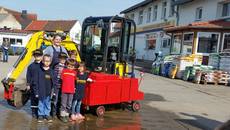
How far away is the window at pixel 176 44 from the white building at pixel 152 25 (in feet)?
14.5

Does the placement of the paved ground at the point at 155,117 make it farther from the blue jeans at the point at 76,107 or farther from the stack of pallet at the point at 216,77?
the stack of pallet at the point at 216,77

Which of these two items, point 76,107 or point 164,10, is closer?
point 76,107

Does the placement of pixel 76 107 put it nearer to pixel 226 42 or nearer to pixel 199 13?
pixel 226 42

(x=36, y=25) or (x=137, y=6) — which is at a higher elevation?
(x=137, y=6)

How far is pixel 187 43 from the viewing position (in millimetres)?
25594

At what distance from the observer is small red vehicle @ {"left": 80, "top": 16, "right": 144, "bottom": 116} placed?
9.55m

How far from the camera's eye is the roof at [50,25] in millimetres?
75944

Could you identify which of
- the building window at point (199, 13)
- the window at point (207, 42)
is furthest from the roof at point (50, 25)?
the window at point (207, 42)

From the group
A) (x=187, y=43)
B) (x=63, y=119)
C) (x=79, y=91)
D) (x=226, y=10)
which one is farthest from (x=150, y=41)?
(x=63, y=119)

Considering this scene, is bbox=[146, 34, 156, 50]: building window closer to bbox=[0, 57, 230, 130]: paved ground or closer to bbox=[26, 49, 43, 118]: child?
bbox=[0, 57, 230, 130]: paved ground

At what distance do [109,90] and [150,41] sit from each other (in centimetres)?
2999

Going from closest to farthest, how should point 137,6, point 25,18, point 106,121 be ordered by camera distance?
point 106,121, point 137,6, point 25,18

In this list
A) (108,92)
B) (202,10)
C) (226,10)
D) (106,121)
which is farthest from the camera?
(202,10)

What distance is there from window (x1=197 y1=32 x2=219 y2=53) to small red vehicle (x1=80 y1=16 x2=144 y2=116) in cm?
1356
